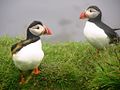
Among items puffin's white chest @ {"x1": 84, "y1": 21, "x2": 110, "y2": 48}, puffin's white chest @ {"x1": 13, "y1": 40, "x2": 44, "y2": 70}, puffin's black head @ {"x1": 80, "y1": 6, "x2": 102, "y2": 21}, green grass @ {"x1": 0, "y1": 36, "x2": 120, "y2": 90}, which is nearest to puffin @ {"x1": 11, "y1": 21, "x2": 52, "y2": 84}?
puffin's white chest @ {"x1": 13, "y1": 40, "x2": 44, "y2": 70}

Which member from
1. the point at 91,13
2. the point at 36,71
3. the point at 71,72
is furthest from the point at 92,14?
the point at 36,71

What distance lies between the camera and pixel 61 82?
5.35 m

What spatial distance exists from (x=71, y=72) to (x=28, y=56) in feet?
2.45

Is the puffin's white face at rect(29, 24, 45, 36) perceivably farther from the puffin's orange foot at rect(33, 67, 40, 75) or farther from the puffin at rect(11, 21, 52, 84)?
the puffin's orange foot at rect(33, 67, 40, 75)

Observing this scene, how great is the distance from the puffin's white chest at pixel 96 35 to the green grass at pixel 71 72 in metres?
0.13

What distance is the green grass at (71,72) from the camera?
4.66 m

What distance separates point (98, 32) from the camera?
5.45m

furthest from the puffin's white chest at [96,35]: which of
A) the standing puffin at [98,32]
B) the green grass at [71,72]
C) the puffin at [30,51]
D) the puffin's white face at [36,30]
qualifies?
the puffin's white face at [36,30]

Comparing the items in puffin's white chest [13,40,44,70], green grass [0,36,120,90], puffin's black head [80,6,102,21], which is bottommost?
green grass [0,36,120,90]

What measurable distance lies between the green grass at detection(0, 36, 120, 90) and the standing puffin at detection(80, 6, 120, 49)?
0.13 m

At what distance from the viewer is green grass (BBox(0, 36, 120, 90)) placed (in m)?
4.66

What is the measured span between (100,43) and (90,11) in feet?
1.63

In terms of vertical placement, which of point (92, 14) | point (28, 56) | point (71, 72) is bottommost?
point (71, 72)

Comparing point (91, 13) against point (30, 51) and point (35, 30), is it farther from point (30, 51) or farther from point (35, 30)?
point (30, 51)
